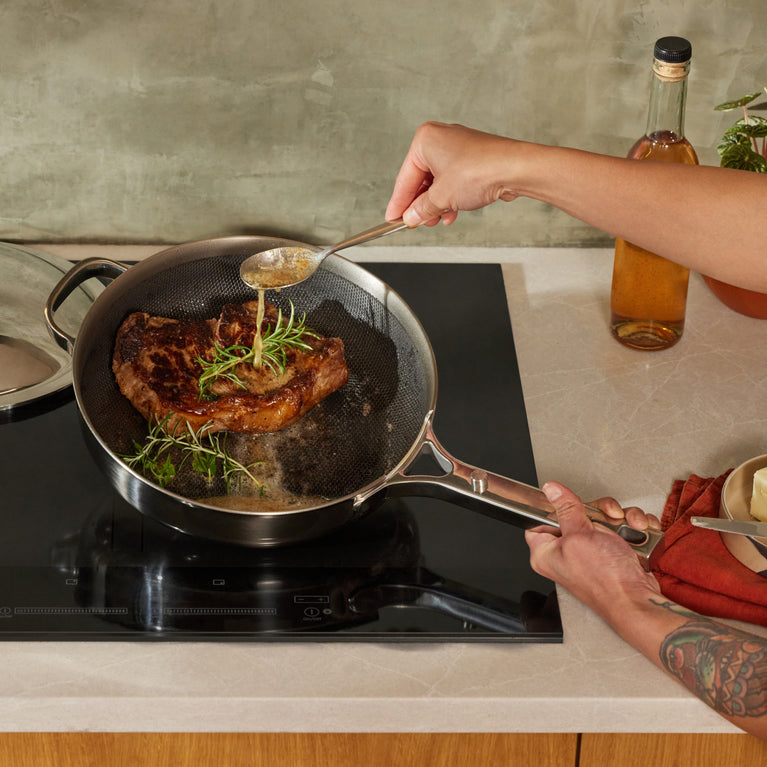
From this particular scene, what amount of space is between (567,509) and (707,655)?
0.19m

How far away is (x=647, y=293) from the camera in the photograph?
4.01 feet

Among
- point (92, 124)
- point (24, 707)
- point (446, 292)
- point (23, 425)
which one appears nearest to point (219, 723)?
point (24, 707)

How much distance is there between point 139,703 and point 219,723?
8 cm

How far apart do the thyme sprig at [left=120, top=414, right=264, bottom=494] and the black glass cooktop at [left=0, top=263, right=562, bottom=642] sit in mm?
54

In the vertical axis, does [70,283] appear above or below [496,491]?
above

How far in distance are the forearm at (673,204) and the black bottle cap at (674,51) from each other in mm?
173

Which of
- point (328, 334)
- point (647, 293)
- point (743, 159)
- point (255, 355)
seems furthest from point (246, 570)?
point (743, 159)

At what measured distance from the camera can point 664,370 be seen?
1233mm

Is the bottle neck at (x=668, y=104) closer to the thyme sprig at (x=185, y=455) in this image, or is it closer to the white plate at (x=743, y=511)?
the white plate at (x=743, y=511)

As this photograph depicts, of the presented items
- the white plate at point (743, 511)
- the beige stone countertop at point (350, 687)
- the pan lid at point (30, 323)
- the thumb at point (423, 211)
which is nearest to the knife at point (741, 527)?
the white plate at point (743, 511)

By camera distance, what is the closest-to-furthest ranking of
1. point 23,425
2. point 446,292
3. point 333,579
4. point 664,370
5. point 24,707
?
point 24,707, point 333,579, point 23,425, point 664,370, point 446,292

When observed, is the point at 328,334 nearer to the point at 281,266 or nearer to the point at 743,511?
the point at 281,266

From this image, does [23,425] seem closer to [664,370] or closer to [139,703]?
[139,703]

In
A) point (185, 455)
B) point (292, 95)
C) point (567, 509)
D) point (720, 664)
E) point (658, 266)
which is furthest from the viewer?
point (292, 95)
